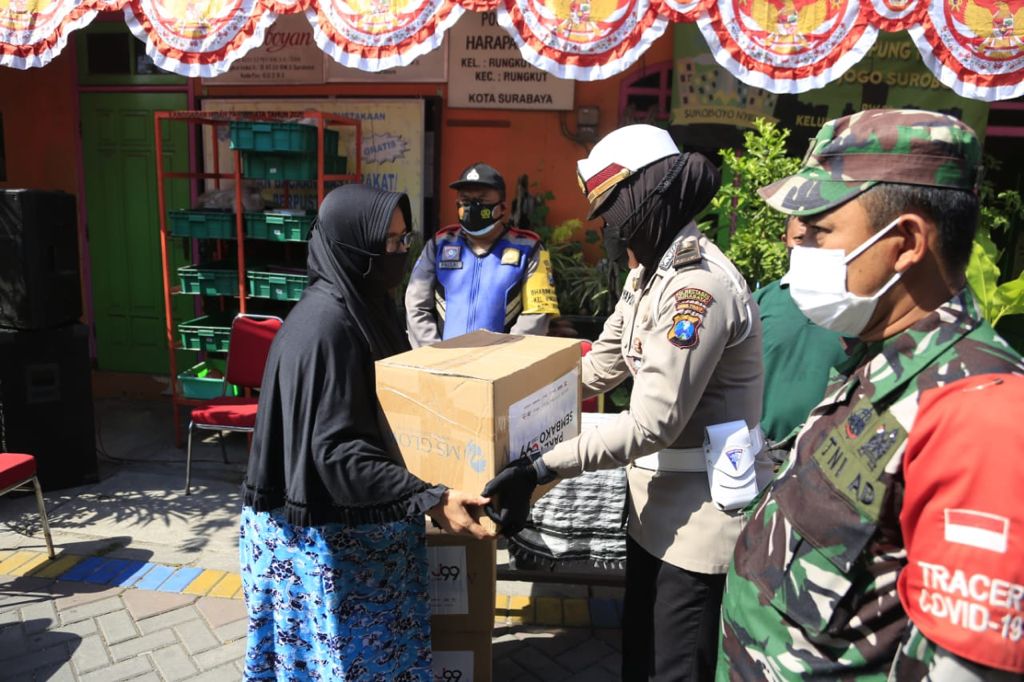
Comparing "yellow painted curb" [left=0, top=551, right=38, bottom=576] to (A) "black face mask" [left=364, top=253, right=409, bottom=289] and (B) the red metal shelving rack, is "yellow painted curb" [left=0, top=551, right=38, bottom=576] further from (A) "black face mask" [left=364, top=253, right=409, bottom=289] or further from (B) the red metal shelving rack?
(A) "black face mask" [left=364, top=253, right=409, bottom=289]

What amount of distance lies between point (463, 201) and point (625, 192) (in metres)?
2.31

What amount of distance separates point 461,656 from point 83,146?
250 inches

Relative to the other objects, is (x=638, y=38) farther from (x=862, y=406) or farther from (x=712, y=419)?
(x=862, y=406)

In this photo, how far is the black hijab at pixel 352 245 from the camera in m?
2.05

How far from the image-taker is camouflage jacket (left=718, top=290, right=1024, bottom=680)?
44.0 inches

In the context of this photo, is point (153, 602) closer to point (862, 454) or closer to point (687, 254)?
point (687, 254)

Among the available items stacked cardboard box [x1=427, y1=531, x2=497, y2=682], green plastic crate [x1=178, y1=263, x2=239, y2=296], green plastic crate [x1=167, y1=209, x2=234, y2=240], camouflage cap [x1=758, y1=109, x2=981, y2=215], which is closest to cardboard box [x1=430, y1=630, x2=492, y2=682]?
stacked cardboard box [x1=427, y1=531, x2=497, y2=682]

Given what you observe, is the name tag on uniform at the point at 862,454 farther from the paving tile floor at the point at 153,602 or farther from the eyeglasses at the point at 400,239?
the paving tile floor at the point at 153,602

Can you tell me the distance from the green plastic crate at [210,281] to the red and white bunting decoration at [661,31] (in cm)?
157

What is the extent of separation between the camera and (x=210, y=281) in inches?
216

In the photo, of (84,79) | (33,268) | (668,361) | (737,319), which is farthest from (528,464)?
(84,79)

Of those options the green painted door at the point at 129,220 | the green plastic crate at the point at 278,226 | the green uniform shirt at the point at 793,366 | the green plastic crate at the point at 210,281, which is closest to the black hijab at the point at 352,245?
the green uniform shirt at the point at 793,366

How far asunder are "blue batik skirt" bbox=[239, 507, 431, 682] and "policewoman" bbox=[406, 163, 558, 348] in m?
2.09

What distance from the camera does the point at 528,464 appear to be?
191cm
